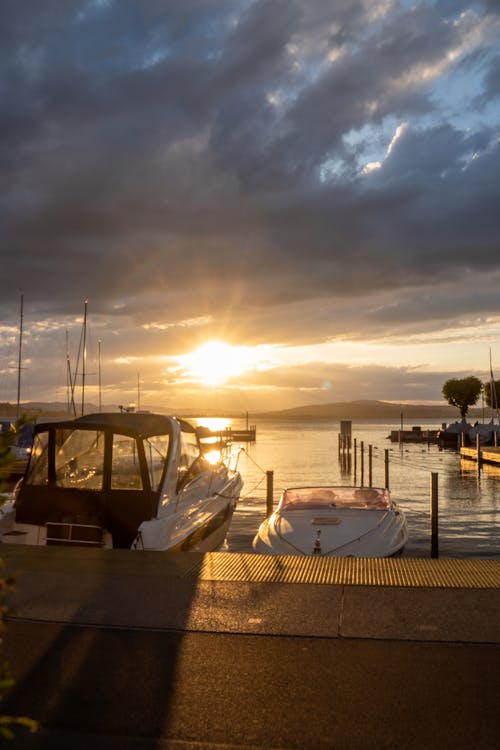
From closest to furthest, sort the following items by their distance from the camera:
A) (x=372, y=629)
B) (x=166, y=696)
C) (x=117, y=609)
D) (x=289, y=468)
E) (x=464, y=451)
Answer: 1. (x=166, y=696)
2. (x=372, y=629)
3. (x=117, y=609)
4. (x=289, y=468)
5. (x=464, y=451)

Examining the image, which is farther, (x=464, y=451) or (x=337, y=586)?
(x=464, y=451)

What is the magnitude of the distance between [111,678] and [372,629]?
7.65 ft

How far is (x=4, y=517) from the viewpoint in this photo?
11602 mm

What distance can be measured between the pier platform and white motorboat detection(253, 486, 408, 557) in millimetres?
5162

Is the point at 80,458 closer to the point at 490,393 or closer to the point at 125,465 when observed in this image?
the point at 125,465

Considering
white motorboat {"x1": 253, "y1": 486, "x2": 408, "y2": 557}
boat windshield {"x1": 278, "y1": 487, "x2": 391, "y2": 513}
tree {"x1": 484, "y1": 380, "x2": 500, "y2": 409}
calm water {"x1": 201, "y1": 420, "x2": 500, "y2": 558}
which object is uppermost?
tree {"x1": 484, "y1": 380, "x2": 500, "y2": 409}

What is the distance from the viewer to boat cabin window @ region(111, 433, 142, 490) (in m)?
11.3

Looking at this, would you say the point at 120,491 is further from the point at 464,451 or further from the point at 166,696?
the point at 464,451

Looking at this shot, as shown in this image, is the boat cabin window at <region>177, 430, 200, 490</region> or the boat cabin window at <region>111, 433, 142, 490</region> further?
the boat cabin window at <region>177, 430, 200, 490</region>

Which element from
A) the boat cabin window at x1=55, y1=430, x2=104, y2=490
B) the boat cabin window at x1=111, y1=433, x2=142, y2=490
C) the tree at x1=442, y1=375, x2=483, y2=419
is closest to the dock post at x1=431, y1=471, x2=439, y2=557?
the boat cabin window at x1=111, y1=433, x2=142, y2=490

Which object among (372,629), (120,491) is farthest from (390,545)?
(372,629)

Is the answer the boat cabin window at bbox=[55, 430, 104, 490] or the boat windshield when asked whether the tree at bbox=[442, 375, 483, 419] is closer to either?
the boat windshield

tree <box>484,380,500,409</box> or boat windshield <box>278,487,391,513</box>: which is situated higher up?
tree <box>484,380,500,409</box>

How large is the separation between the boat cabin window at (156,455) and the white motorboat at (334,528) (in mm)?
3317
